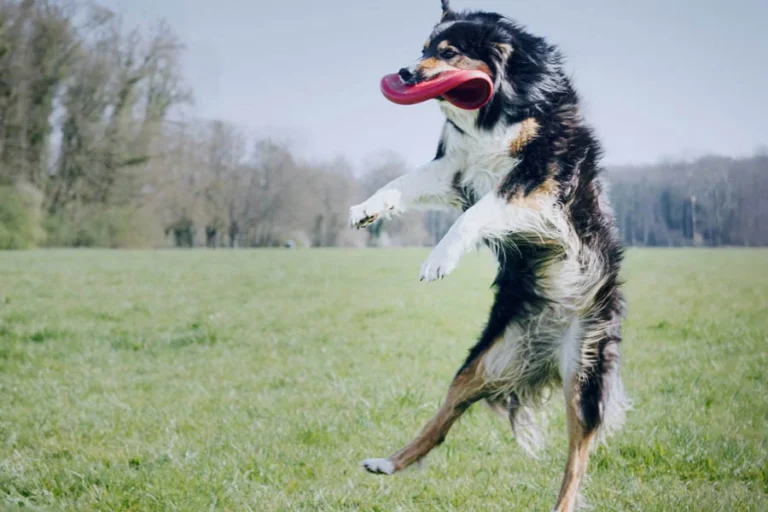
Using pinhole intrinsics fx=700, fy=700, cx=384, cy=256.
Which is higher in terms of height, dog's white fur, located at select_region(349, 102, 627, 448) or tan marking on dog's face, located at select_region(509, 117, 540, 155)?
tan marking on dog's face, located at select_region(509, 117, 540, 155)

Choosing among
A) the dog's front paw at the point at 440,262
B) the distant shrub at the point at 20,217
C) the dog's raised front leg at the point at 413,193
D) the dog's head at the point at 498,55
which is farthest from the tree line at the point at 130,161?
the dog's front paw at the point at 440,262

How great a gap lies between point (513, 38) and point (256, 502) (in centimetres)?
182

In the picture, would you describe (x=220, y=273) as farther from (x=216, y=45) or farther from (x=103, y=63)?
(x=216, y=45)

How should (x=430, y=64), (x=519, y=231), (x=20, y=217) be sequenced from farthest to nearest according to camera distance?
(x=20, y=217), (x=519, y=231), (x=430, y=64)

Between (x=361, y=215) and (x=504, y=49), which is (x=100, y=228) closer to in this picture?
(x=361, y=215)

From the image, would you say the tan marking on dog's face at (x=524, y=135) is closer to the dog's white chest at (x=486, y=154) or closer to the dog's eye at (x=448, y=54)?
the dog's white chest at (x=486, y=154)

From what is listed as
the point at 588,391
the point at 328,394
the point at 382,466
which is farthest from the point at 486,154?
the point at 328,394

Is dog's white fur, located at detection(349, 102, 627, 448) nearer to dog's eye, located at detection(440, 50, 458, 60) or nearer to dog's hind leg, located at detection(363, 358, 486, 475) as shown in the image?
dog's hind leg, located at detection(363, 358, 486, 475)

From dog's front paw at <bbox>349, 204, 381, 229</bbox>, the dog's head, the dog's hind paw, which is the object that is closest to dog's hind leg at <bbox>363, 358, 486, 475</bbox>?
the dog's hind paw

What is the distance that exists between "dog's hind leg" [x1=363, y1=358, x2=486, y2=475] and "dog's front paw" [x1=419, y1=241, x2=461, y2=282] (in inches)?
22.7

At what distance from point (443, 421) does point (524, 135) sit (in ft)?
3.09

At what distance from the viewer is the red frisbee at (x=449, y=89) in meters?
1.84

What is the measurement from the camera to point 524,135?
211 centimetres

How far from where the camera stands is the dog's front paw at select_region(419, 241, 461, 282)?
1.77 meters
